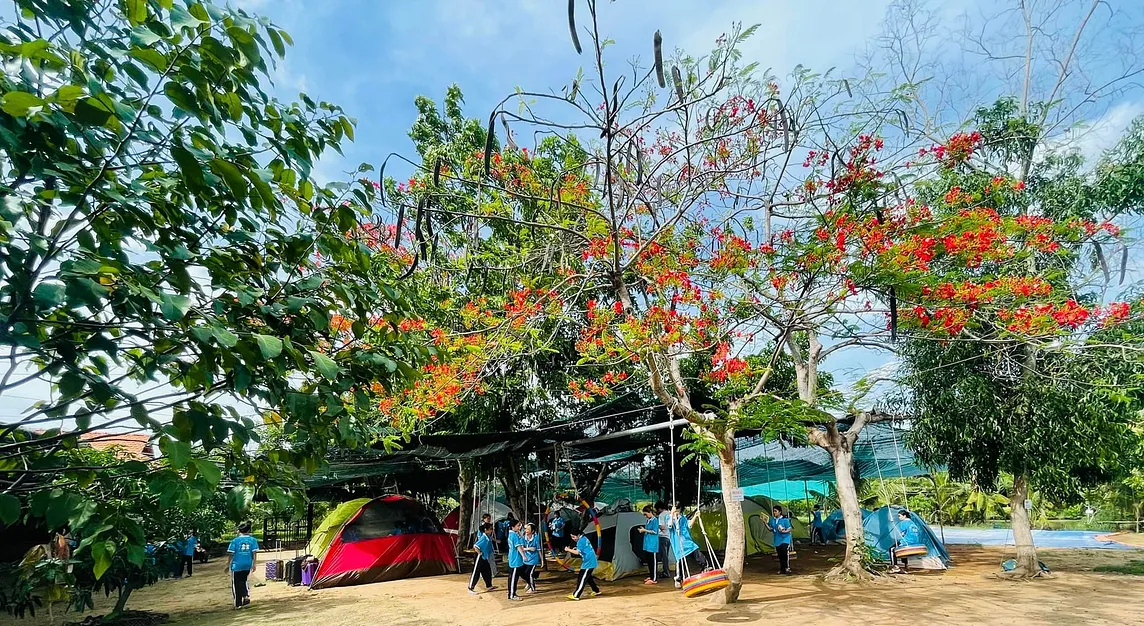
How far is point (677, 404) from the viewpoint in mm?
7516

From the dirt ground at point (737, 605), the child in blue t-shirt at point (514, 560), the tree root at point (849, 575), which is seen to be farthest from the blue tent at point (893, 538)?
the child in blue t-shirt at point (514, 560)

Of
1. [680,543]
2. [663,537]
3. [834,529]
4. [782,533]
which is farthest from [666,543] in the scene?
[834,529]

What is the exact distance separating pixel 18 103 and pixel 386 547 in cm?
→ 1156

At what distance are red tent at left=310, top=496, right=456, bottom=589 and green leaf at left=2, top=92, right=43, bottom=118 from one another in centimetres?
1117

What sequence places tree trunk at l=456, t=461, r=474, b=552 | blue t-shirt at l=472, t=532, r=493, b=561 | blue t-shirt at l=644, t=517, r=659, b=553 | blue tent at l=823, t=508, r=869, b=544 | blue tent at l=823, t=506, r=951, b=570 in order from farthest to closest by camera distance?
blue tent at l=823, t=508, r=869, b=544, tree trunk at l=456, t=461, r=474, b=552, blue tent at l=823, t=506, r=951, b=570, blue t-shirt at l=644, t=517, r=659, b=553, blue t-shirt at l=472, t=532, r=493, b=561

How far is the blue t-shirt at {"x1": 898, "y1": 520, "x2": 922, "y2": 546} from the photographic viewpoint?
33.0 feet

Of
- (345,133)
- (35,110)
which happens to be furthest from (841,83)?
(35,110)

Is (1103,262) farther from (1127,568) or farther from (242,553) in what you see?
(242,553)

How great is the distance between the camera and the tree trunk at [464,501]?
13.3 metres

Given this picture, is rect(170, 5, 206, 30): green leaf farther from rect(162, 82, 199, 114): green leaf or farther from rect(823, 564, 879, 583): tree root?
rect(823, 564, 879, 583): tree root

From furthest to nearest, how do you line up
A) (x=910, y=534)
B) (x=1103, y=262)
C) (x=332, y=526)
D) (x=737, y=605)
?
1. (x=332, y=526)
2. (x=910, y=534)
3. (x=737, y=605)
4. (x=1103, y=262)

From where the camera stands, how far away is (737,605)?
7449 mm

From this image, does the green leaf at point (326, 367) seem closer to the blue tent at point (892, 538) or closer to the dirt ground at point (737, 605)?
the dirt ground at point (737, 605)

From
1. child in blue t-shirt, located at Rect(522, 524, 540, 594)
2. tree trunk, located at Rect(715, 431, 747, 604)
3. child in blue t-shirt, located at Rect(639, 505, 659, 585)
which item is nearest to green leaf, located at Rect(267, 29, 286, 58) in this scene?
tree trunk, located at Rect(715, 431, 747, 604)
